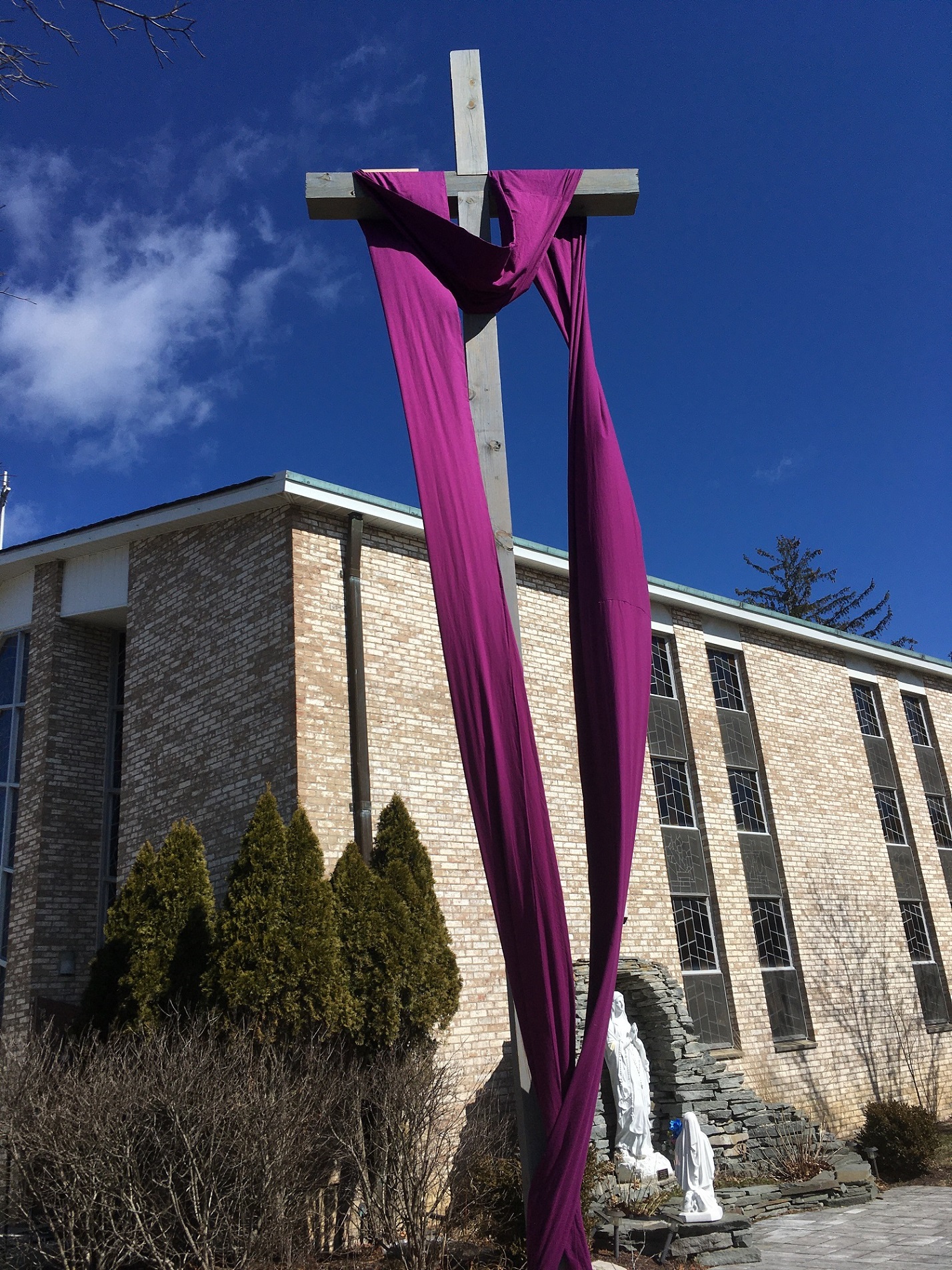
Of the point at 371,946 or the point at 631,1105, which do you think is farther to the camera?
the point at 631,1105

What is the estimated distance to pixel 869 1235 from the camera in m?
10.2

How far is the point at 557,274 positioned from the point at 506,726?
2254mm

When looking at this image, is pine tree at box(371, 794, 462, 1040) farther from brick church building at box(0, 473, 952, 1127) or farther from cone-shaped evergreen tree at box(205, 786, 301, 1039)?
cone-shaped evergreen tree at box(205, 786, 301, 1039)

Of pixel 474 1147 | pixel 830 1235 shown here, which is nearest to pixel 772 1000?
pixel 830 1235

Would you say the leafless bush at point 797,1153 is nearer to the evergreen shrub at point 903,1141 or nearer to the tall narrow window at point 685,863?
the evergreen shrub at point 903,1141

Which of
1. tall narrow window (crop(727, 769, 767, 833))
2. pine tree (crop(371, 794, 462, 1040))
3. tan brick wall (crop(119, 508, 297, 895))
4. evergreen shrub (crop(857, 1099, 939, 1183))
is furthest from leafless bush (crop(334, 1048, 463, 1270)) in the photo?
tall narrow window (crop(727, 769, 767, 833))

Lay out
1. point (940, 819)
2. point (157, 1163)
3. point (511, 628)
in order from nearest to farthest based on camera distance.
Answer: point (511, 628) → point (157, 1163) → point (940, 819)

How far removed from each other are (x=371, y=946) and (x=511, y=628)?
671cm

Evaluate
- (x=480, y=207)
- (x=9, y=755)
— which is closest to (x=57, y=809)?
(x=9, y=755)

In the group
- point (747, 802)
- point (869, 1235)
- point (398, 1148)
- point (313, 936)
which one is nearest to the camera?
point (398, 1148)

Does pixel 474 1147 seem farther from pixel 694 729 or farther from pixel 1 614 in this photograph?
pixel 1 614

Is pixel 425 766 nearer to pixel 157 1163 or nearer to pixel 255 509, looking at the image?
pixel 255 509

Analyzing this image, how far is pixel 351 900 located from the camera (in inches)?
401

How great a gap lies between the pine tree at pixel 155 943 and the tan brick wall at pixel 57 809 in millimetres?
3313
